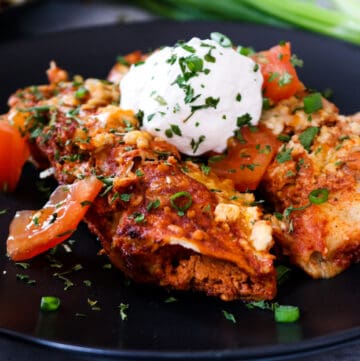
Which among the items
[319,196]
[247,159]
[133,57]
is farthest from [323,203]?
[133,57]

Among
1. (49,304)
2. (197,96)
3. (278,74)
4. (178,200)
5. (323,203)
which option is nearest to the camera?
(49,304)

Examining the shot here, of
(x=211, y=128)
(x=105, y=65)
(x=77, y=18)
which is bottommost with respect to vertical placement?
(x=77, y=18)

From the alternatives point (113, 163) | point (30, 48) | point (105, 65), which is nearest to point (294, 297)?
point (113, 163)

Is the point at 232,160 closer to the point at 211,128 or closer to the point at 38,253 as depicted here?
the point at 211,128

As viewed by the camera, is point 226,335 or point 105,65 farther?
point 105,65

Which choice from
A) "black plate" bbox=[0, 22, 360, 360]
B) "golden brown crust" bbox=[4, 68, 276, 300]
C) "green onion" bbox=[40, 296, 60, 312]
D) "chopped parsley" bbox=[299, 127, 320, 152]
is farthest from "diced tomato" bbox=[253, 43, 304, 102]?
"green onion" bbox=[40, 296, 60, 312]

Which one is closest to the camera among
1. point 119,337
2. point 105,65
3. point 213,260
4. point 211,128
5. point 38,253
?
point 119,337

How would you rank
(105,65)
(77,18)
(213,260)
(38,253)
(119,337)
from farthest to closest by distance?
(77,18)
(105,65)
(38,253)
(213,260)
(119,337)

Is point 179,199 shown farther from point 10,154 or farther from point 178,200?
point 10,154
